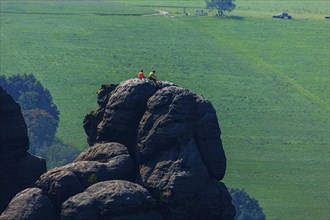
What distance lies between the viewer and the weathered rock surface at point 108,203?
70.2 m

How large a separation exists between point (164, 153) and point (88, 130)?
26.2 ft

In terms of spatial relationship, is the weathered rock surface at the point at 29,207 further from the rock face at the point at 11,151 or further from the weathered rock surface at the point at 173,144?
the rock face at the point at 11,151

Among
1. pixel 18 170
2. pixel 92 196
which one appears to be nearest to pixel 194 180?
pixel 92 196

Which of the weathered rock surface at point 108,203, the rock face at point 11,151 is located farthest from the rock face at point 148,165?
the rock face at point 11,151

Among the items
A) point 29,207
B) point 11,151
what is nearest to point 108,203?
point 29,207

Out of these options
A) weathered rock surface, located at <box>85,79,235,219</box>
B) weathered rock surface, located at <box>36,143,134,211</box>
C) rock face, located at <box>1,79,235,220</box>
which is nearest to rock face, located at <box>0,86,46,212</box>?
weathered rock surface, located at <box>36,143,134,211</box>

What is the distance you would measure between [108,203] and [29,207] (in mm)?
4846

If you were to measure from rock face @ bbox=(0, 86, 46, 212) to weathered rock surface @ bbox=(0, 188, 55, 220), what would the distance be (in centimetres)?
733

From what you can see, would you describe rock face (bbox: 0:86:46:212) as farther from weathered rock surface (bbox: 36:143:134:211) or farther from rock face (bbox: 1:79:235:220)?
rock face (bbox: 1:79:235:220)

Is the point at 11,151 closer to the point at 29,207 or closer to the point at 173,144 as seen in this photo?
the point at 29,207

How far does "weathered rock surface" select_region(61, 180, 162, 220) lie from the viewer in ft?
230

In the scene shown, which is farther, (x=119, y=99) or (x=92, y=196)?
(x=119, y=99)

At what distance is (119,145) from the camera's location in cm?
7600

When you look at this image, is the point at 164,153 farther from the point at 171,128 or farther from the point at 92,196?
the point at 92,196
